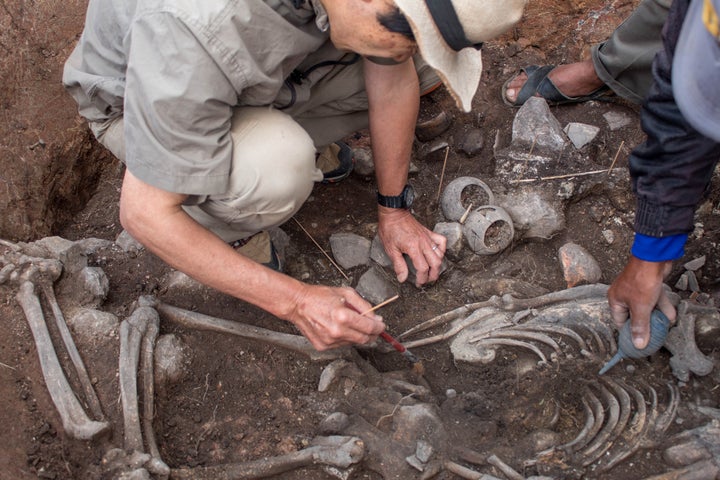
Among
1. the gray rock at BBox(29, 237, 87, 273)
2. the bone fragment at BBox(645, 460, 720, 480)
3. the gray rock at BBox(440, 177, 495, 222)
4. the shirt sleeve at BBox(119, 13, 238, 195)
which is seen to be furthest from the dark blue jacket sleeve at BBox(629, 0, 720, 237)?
the gray rock at BBox(29, 237, 87, 273)

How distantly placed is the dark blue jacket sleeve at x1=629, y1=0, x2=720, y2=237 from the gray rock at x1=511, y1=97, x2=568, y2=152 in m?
1.33

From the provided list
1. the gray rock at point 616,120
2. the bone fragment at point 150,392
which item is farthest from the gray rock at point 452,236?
the bone fragment at point 150,392

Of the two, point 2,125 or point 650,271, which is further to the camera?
point 2,125

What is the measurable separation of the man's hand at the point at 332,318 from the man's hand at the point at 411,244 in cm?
71

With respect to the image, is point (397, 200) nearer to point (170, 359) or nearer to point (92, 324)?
point (170, 359)

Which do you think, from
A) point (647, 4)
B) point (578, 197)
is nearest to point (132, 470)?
point (578, 197)

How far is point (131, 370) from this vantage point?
2295mm

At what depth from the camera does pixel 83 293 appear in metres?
2.61

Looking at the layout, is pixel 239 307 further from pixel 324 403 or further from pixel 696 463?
pixel 696 463

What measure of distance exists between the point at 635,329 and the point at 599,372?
0.30 m

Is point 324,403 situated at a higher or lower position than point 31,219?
lower

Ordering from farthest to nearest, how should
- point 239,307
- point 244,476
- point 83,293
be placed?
point 239,307, point 83,293, point 244,476

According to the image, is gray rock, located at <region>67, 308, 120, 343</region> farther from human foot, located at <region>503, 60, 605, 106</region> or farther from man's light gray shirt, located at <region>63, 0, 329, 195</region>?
human foot, located at <region>503, 60, 605, 106</region>

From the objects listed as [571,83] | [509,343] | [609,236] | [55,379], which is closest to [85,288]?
[55,379]
